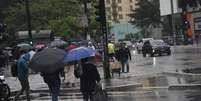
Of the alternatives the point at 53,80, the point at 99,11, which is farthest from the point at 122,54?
the point at 53,80

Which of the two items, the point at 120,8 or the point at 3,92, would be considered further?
the point at 120,8

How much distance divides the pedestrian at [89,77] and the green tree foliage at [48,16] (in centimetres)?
5784

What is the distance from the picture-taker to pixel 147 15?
124 metres

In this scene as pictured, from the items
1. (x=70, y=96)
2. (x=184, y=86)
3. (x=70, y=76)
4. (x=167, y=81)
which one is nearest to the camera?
(x=184, y=86)

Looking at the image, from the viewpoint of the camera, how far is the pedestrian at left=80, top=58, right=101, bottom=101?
14.1m

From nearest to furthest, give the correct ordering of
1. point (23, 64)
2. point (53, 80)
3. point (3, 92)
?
1. point (53, 80)
2. point (23, 64)
3. point (3, 92)

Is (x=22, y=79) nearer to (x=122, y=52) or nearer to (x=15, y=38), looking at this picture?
(x=122, y=52)

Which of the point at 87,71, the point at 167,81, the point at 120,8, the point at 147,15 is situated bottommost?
the point at 120,8

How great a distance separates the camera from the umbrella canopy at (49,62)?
1497cm

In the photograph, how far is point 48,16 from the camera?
76250mm

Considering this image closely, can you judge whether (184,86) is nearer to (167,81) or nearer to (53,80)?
(167,81)

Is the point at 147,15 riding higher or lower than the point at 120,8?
higher

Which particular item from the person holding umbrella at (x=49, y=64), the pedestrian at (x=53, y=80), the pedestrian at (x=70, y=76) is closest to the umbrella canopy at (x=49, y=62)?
the person holding umbrella at (x=49, y=64)

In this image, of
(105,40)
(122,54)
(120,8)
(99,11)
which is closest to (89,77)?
(99,11)
